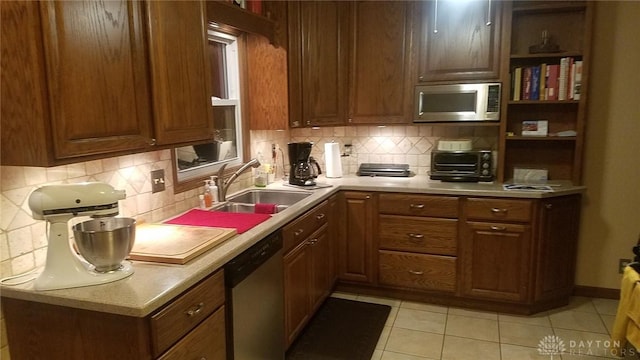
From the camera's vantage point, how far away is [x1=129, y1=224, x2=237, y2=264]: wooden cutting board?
1724 mm

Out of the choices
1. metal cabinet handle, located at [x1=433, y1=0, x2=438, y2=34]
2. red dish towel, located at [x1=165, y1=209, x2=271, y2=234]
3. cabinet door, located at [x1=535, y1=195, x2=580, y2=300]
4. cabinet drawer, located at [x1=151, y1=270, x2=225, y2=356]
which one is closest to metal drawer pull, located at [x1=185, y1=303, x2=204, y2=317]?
cabinet drawer, located at [x1=151, y1=270, x2=225, y2=356]

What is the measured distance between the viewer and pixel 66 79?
Answer: 1408 millimetres

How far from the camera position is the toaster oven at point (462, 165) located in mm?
3244

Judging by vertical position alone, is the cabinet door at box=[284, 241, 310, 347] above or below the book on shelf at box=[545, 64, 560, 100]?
below

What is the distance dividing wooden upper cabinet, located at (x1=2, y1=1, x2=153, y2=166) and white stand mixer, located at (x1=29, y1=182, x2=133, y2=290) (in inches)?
4.5

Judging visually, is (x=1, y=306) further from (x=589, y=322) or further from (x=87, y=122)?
(x=589, y=322)

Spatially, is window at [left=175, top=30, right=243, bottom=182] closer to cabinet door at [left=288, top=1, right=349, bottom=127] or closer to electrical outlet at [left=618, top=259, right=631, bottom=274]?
cabinet door at [left=288, top=1, right=349, bottom=127]

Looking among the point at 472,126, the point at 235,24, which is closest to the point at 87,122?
the point at 235,24

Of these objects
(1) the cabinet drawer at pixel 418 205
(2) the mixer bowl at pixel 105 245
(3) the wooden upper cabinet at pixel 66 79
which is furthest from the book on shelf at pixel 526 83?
(2) the mixer bowl at pixel 105 245

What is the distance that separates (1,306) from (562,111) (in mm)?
3548

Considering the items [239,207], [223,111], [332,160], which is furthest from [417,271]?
[223,111]

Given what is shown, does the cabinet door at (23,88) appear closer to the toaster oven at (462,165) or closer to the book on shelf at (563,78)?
the toaster oven at (462,165)

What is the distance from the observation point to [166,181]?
2391mm

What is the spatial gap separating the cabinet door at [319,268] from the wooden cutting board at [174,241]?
35.5 inches
